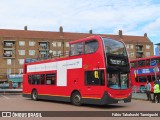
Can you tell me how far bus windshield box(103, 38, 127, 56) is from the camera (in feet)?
62.7

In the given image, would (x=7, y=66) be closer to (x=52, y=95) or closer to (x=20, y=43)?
(x=20, y=43)

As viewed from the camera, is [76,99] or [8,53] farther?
[8,53]

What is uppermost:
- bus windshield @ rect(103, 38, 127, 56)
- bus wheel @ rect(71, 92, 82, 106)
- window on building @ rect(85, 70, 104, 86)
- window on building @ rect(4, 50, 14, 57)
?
window on building @ rect(4, 50, 14, 57)

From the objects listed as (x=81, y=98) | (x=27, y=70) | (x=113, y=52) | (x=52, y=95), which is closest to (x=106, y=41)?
(x=113, y=52)

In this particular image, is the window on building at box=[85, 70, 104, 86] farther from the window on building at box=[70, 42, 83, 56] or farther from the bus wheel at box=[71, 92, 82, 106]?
the window on building at box=[70, 42, 83, 56]

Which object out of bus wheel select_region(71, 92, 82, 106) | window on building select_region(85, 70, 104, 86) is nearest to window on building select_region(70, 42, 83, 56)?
window on building select_region(85, 70, 104, 86)

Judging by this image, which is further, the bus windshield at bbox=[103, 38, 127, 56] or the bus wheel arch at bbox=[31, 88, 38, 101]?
the bus wheel arch at bbox=[31, 88, 38, 101]

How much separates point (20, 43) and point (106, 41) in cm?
7735

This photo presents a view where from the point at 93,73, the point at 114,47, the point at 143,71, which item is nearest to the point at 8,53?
the point at 143,71

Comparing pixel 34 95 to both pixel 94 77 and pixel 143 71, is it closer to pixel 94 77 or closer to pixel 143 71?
pixel 94 77

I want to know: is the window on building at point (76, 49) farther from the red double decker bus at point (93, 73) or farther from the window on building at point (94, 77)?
the window on building at point (94, 77)

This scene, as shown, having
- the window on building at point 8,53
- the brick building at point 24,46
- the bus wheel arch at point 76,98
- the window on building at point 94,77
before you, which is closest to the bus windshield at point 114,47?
the window on building at point 94,77

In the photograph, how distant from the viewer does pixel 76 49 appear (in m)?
21.2

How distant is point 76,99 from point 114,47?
4259mm
